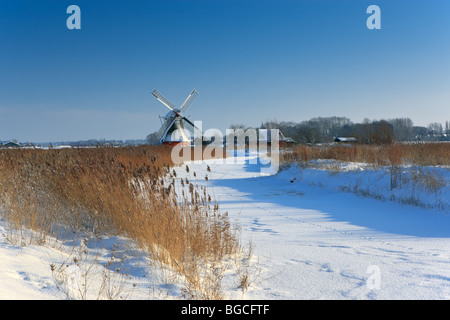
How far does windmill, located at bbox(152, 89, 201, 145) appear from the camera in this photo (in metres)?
36.5

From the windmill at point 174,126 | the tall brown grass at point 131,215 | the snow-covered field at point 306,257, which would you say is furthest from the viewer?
the windmill at point 174,126

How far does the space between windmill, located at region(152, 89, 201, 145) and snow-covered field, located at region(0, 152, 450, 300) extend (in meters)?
29.3

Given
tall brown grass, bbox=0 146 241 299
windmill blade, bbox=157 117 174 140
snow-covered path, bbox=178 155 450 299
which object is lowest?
snow-covered path, bbox=178 155 450 299

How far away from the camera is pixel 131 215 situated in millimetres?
3787

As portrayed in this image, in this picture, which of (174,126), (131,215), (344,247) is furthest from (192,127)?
(131,215)

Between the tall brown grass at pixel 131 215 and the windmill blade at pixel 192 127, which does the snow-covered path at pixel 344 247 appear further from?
the windmill blade at pixel 192 127

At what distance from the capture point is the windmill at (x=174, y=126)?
1438 inches

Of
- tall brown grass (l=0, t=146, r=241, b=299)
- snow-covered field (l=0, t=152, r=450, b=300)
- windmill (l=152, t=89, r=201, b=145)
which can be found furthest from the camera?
windmill (l=152, t=89, r=201, b=145)

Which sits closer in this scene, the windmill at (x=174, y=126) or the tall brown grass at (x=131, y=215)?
the tall brown grass at (x=131, y=215)

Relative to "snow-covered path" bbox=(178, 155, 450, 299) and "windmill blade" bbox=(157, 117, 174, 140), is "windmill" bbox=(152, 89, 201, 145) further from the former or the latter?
"snow-covered path" bbox=(178, 155, 450, 299)

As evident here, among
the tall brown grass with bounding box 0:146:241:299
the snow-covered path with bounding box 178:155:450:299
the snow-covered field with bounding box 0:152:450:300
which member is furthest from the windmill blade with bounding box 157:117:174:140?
the tall brown grass with bounding box 0:146:241:299

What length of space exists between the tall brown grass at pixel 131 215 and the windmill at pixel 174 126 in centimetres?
3088

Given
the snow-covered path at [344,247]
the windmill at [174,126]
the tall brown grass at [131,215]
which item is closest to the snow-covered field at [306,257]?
the snow-covered path at [344,247]
